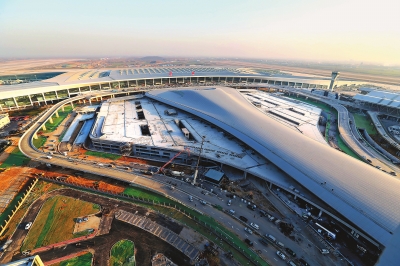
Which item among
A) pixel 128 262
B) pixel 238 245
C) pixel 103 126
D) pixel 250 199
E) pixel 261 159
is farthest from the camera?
pixel 103 126

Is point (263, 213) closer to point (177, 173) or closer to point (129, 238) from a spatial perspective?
point (177, 173)

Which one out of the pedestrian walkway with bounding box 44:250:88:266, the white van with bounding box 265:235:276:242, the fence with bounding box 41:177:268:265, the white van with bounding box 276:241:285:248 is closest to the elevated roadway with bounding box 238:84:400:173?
the white van with bounding box 276:241:285:248

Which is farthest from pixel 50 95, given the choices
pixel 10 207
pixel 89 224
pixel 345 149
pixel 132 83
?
pixel 345 149

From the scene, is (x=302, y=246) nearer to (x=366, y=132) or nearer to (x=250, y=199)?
(x=250, y=199)

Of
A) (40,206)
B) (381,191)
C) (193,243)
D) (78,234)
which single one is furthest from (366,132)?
(40,206)

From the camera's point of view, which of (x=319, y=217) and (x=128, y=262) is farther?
(x=319, y=217)

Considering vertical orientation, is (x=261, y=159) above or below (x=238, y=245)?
above
